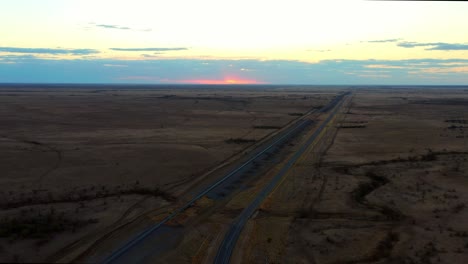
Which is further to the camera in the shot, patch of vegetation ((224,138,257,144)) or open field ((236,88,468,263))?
patch of vegetation ((224,138,257,144))

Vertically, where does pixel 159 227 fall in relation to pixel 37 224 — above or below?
below

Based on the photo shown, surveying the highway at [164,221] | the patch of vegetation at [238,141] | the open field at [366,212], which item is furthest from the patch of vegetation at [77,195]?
the patch of vegetation at [238,141]

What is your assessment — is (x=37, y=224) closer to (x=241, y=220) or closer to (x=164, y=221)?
(x=164, y=221)

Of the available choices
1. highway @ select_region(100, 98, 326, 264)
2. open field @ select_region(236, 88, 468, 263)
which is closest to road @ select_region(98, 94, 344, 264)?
highway @ select_region(100, 98, 326, 264)

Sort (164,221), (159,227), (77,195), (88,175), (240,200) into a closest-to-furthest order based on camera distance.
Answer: (159,227)
(164,221)
(240,200)
(77,195)
(88,175)

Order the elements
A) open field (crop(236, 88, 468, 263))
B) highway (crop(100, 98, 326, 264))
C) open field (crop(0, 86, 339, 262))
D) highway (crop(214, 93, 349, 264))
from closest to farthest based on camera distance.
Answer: highway (crop(100, 98, 326, 264)) → highway (crop(214, 93, 349, 264)) → open field (crop(236, 88, 468, 263)) → open field (crop(0, 86, 339, 262))

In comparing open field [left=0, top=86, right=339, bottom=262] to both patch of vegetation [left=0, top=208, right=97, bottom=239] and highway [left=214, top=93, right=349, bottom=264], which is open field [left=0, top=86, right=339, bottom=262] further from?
highway [left=214, top=93, right=349, bottom=264]

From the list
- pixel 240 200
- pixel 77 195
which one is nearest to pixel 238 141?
pixel 240 200

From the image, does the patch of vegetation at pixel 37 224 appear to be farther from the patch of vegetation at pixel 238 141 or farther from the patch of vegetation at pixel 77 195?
the patch of vegetation at pixel 238 141

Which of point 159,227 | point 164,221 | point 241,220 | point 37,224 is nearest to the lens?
point 37,224
